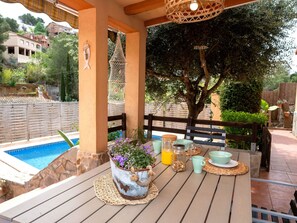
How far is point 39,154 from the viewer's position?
7.29 meters

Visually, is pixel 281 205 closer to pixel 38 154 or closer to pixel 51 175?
pixel 51 175

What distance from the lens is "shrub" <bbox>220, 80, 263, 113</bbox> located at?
6.09 meters

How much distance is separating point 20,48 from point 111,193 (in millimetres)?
22243

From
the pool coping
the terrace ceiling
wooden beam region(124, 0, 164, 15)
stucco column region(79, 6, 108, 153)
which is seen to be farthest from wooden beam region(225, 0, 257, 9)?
the pool coping

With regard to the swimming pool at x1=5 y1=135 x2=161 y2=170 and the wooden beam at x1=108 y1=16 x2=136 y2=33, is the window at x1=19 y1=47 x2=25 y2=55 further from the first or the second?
the wooden beam at x1=108 y1=16 x2=136 y2=33

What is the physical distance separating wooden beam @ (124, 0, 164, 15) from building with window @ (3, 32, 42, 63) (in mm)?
16678

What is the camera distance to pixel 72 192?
1.37 meters

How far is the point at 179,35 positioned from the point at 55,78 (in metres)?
13.6

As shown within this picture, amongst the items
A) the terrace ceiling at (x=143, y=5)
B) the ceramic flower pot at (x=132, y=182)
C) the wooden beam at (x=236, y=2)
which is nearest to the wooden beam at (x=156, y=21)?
the terrace ceiling at (x=143, y=5)

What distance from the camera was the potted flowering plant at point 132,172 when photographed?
1239 millimetres

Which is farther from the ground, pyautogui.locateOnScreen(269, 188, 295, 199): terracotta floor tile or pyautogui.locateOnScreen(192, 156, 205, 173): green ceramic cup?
pyautogui.locateOnScreen(192, 156, 205, 173): green ceramic cup

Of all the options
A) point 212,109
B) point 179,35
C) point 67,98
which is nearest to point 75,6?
point 179,35

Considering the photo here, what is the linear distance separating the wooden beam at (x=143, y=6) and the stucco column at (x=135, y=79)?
2.03 feet

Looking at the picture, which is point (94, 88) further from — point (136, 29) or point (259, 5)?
point (259, 5)
